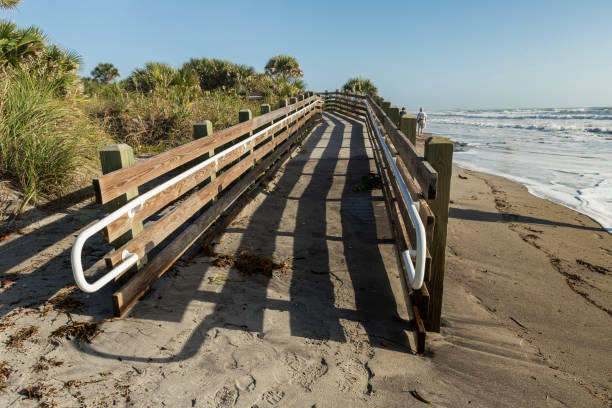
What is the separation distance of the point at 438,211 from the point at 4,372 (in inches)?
124

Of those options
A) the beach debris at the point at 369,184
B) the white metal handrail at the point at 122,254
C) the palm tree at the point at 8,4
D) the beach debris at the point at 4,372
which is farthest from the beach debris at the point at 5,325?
the palm tree at the point at 8,4

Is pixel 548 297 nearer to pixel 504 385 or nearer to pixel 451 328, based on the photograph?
pixel 451 328

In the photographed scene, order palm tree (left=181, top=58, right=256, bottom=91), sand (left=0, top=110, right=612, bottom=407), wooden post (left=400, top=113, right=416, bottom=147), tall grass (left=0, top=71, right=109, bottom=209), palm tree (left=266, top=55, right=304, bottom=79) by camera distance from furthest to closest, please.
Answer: palm tree (left=266, top=55, right=304, bottom=79) → palm tree (left=181, top=58, right=256, bottom=91) → tall grass (left=0, top=71, right=109, bottom=209) → wooden post (left=400, top=113, right=416, bottom=147) → sand (left=0, top=110, right=612, bottom=407)

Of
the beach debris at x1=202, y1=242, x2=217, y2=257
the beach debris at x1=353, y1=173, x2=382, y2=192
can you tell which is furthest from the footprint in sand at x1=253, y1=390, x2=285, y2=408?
the beach debris at x1=353, y1=173, x2=382, y2=192

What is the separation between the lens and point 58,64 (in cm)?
1037

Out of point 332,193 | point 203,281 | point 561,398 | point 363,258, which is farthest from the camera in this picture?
point 332,193

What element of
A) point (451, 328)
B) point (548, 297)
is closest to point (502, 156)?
point (548, 297)

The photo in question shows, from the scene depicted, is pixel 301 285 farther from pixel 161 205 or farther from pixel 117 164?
pixel 117 164

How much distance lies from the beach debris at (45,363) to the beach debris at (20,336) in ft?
Answer: 0.87

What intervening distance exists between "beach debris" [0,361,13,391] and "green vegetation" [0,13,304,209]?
3090 mm

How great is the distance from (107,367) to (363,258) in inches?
118

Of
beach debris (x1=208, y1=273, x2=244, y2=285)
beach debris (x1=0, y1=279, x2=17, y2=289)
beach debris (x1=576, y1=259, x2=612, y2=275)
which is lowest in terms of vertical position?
beach debris (x1=576, y1=259, x2=612, y2=275)

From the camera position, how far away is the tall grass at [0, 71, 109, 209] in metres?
5.21

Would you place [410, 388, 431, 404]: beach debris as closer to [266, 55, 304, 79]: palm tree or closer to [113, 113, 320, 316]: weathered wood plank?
[113, 113, 320, 316]: weathered wood plank
